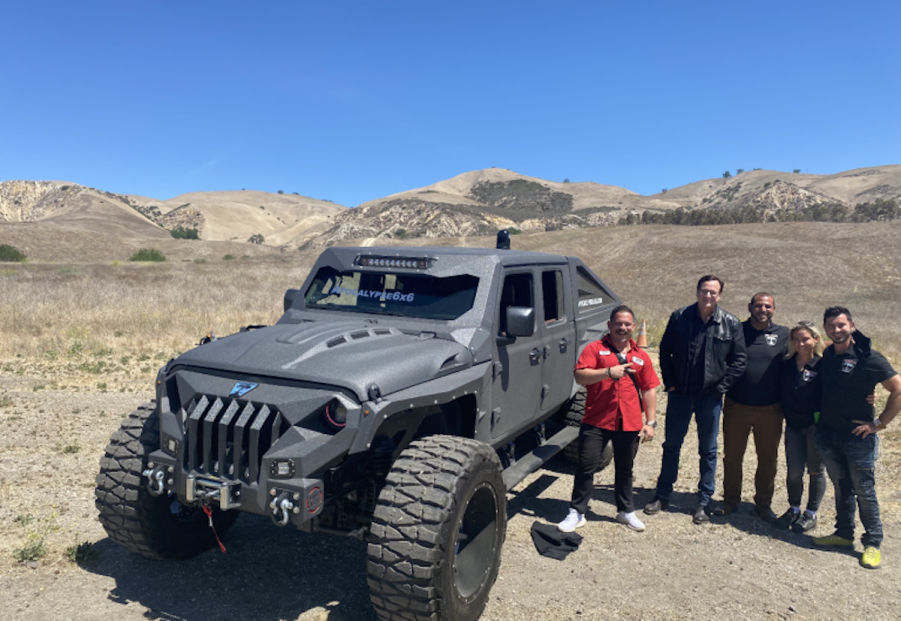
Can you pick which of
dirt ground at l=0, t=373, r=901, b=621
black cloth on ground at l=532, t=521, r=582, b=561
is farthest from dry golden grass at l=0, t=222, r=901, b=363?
black cloth on ground at l=532, t=521, r=582, b=561

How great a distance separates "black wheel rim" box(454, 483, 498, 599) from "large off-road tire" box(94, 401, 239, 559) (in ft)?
6.02

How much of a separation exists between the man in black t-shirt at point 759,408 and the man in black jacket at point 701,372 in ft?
0.53

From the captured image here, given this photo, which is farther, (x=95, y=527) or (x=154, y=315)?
(x=154, y=315)

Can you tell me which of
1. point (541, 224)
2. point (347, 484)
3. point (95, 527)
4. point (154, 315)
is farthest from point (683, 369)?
point (541, 224)

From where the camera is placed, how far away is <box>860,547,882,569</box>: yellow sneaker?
4.35 metres

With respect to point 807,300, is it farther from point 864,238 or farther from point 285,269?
point 285,269

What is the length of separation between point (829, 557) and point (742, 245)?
36728 mm

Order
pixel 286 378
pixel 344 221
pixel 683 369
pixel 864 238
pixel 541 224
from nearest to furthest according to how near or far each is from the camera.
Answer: pixel 286 378 → pixel 683 369 → pixel 864 238 → pixel 541 224 → pixel 344 221

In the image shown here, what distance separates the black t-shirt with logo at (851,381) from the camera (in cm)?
433

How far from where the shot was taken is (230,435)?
10.7 feet

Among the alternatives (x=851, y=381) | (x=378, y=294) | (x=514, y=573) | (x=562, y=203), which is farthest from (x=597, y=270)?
(x=562, y=203)

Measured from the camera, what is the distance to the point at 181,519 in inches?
157

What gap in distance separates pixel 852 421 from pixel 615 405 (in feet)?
5.45

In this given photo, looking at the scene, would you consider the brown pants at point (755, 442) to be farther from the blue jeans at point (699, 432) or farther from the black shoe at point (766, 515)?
the blue jeans at point (699, 432)
